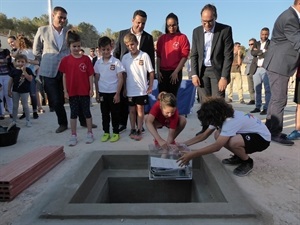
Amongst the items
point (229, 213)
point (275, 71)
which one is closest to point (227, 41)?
point (275, 71)

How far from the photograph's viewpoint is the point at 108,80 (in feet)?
14.1

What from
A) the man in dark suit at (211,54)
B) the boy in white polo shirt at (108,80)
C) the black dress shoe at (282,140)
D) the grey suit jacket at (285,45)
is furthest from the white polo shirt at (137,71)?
the black dress shoe at (282,140)

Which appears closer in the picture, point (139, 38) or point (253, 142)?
point (253, 142)

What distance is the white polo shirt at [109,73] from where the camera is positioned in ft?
13.9

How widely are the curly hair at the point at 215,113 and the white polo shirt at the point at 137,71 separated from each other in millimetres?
1642

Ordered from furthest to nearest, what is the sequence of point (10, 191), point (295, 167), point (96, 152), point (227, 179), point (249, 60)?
point (249, 60), point (96, 152), point (295, 167), point (227, 179), point (10, 191)

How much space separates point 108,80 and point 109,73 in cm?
11

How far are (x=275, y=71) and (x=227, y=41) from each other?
83cm

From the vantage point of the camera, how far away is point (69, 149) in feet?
13.1

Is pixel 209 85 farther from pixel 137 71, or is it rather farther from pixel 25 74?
pixel 25 74

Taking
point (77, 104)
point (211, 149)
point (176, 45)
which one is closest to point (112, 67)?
point (77, 104)

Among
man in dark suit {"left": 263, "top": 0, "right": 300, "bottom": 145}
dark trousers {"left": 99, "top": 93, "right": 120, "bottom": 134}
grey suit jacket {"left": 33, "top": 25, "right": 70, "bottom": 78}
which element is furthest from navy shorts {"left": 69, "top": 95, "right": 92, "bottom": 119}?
man in dark suit {"left": 263, "top": 0, "right": 300, "bottom": 145}

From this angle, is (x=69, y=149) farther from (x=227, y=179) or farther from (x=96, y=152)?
(x=227, y=179)

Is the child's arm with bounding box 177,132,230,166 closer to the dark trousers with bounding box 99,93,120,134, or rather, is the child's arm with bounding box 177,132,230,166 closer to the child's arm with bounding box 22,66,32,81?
the dark trousers with bounding box 99,93,120,134
